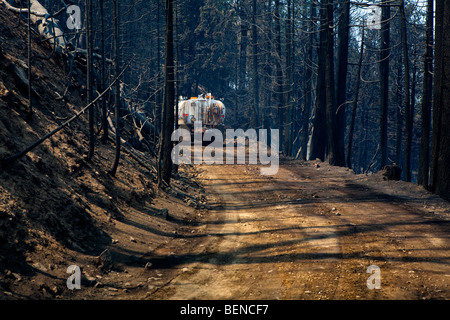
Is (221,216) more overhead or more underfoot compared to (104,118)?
more underfoot

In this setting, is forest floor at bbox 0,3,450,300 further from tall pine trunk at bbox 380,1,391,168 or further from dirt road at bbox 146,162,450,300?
tall pine trunk at bbox 380,1,391,168

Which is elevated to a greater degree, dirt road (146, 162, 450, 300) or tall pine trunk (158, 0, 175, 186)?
tall pine trunk (158, 0, 175, 186)

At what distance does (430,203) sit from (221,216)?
6.08 metres

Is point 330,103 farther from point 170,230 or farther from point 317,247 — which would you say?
point 317,247

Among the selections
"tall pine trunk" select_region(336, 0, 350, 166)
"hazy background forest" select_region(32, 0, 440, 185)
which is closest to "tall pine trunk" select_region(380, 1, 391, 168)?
"tall pine trunk" select_region(336, 0, 350, 166)

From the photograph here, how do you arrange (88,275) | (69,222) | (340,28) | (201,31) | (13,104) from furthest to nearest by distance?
(201,31) → (340,28) → (13,104) → (69,222) → (88,275)

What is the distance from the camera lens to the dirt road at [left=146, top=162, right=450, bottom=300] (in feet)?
20.1

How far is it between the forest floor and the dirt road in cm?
3

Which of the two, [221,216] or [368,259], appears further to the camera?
[221,216]

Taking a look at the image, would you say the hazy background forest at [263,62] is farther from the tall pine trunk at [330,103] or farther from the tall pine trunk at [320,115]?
the tall pine trunk at [330,103]

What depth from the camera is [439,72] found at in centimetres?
1294
